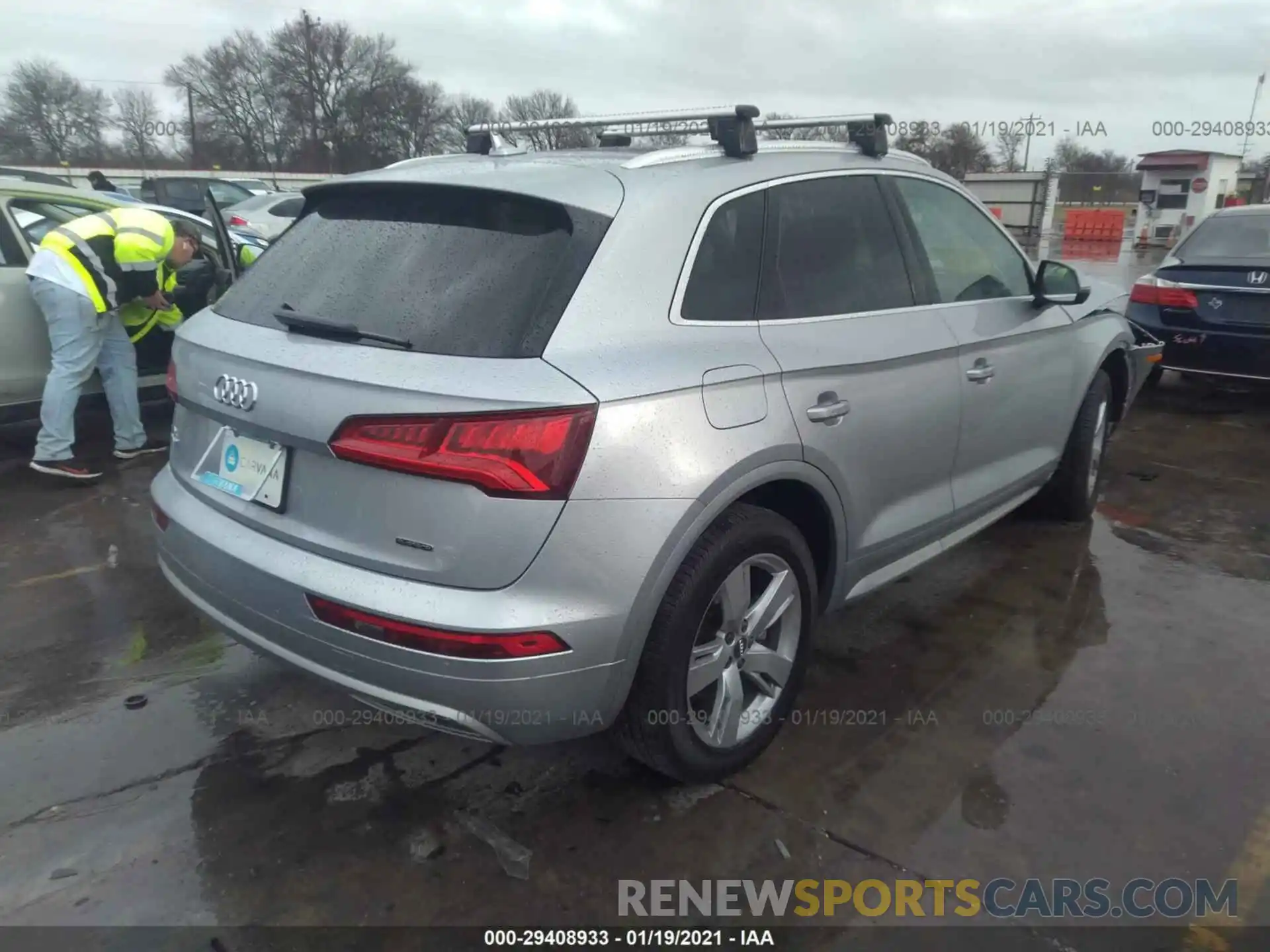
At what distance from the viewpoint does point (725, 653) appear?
2.54m

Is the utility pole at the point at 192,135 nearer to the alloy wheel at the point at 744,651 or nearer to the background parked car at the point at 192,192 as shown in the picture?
the background parked car at the point at 192,192

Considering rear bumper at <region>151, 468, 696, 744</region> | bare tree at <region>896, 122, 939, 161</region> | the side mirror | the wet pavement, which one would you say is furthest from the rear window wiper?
bare tree at <region>896, 122, 939, 161</region>

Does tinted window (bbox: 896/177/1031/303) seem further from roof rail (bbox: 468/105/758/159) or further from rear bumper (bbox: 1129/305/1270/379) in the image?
rear bumper (bbox: 1129/305/1270/379)

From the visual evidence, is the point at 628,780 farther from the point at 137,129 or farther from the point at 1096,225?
the point at 137,129

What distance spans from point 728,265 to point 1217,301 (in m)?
5.68

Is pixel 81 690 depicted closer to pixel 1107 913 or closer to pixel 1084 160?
pixel 1107 913

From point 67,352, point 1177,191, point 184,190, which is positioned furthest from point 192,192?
point 1177,191

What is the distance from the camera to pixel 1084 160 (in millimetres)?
52719

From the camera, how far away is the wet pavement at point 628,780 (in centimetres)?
229

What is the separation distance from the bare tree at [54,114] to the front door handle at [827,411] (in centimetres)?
5836

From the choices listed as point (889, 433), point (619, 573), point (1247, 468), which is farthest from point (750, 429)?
point (1247, 468)

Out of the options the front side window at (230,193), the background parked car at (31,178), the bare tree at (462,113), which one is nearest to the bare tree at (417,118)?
the bare tree at (462,113)

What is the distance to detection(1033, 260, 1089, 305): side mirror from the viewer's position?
3854 mm

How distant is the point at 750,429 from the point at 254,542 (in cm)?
131
